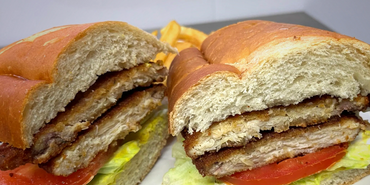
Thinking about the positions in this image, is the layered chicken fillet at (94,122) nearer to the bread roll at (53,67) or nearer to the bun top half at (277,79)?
the bread roll at (53,67)

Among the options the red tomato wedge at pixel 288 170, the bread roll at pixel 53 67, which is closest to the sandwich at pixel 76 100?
the bread roll at pixel 53 67

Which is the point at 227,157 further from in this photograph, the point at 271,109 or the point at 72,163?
the point at 72,163

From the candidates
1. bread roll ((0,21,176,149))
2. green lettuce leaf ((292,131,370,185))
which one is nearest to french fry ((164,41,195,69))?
bread roll ((0,21,176,149))

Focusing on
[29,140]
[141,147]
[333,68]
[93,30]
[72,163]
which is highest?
[93,30]

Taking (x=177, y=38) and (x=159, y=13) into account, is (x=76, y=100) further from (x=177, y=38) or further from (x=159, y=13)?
(x=159, y=13)

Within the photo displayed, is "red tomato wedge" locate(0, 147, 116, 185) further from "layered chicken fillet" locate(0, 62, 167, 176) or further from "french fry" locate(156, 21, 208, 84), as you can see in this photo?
"french fry" locate(156, 21, 208, 84)

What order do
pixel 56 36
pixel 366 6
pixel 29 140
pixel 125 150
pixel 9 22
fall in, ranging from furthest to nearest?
pixel 9 22, pixel 366 6, pixel 125 150, pixel 56 36, pixel 29 140

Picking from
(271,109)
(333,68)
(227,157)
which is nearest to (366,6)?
(333,68)
